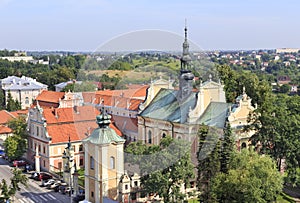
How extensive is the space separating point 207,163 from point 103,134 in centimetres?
665

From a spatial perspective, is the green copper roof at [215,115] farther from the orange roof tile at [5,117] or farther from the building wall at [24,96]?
the building wall at [24,96]

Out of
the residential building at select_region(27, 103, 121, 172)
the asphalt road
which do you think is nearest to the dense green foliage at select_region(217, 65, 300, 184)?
the residential building at select_region(27, 103, 121, 172)

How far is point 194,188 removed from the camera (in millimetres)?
33344

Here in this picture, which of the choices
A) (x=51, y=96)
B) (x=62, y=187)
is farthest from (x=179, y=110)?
(x=51, y=96)

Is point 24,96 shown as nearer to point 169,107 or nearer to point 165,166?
point 169,107

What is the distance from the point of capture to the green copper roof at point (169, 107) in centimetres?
3697

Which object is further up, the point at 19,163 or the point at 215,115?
the point at 215,115

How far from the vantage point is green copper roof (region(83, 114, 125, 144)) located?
28672 mm

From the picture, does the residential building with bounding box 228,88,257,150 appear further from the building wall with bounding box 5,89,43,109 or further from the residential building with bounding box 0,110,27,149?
the building wall with bounding box 5,89,43,109

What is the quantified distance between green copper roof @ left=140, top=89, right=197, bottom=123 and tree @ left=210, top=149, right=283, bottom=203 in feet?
32.4

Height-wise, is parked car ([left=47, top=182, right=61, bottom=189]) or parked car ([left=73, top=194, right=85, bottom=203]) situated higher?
parked car ([left=73, top=194, right=85, bottom=203])

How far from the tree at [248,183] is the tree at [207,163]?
122 cm

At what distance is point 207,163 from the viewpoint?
94.8 ft

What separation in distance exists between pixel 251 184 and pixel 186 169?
170 inches
